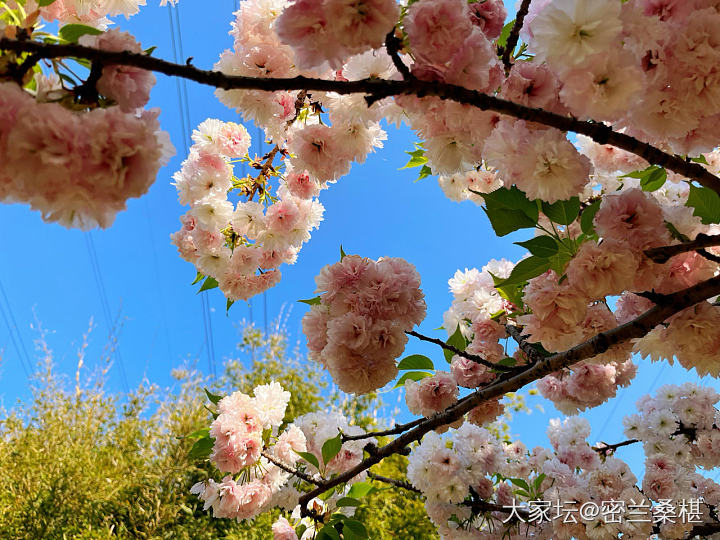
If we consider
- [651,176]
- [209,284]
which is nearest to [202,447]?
[209,284]

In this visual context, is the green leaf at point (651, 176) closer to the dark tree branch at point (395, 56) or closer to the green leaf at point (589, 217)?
the green leaf at point (589, 217)

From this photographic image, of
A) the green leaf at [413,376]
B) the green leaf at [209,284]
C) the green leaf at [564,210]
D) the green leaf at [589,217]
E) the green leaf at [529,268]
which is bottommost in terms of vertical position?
the green leaf at [529,268]

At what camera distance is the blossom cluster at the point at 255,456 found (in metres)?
1.29

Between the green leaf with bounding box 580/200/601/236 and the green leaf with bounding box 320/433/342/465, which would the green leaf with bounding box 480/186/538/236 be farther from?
the green leaf with bounding box 320/433/342/465

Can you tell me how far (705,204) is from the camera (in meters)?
0.84

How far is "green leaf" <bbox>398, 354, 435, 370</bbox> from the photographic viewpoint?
129cm

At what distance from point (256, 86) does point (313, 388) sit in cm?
643

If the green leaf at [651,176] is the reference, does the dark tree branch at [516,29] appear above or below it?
above

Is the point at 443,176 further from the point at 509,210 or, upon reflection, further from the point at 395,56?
the point at 395,56

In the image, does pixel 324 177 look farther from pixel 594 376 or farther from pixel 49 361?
pixel 49 361

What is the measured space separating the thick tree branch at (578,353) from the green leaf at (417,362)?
30 cm

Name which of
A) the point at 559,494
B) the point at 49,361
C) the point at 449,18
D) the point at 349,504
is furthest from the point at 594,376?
the point at 49,361

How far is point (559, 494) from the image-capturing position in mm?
1715

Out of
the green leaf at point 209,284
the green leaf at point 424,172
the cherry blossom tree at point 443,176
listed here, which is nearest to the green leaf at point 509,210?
the cherry blossom tree at point 443,176
